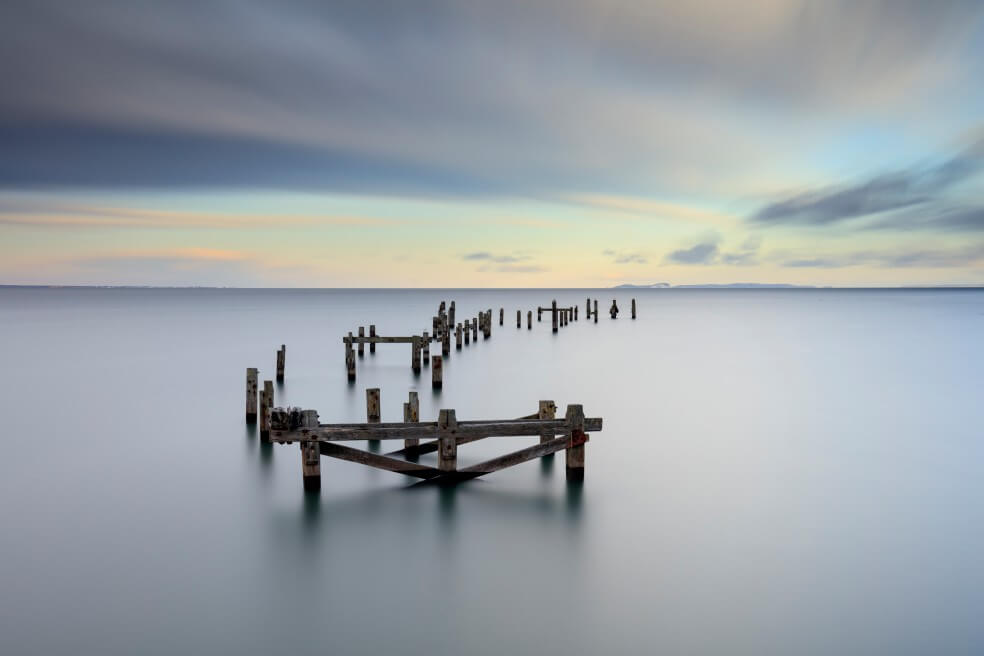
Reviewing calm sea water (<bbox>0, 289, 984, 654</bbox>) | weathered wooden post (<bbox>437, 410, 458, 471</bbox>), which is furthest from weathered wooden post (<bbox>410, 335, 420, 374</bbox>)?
weathered wooden post (<bbox>437, 410, 458, 471</bbox>)

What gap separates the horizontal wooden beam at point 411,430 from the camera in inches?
407

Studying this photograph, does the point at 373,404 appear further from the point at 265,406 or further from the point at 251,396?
the point at 251,396

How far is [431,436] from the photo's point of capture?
427 inches

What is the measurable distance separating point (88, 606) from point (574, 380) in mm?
20484

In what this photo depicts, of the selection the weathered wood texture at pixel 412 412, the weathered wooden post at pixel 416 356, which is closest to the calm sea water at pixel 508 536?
the weathered wood texture at pixel 412 412

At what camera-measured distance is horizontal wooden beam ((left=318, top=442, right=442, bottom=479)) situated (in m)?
10.5

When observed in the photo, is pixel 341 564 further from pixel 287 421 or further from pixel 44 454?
pixel 44 454

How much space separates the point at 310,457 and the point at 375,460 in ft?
3.64

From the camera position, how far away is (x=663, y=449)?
15.7 meters

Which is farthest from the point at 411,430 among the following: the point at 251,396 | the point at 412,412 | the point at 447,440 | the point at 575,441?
the point at 251,396

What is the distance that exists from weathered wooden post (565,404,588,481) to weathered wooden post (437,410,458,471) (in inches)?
71.9

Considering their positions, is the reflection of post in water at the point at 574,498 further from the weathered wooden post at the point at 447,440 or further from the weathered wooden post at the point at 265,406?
the weathered wooden post at the point at 265,406

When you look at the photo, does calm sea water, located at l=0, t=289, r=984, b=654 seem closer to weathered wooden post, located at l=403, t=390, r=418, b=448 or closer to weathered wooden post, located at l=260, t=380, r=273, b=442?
weathered wooden post, located at l=260, t=380, r=273, b=442

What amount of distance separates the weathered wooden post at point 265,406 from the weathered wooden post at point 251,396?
136 centimetres
